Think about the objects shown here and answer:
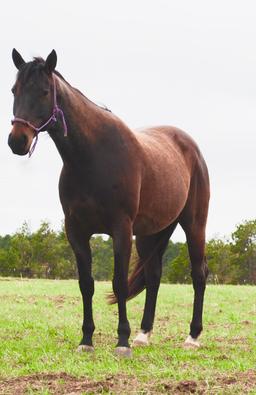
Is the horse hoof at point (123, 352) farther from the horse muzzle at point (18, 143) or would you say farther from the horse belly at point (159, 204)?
the horse muzzle at point (18, 143)

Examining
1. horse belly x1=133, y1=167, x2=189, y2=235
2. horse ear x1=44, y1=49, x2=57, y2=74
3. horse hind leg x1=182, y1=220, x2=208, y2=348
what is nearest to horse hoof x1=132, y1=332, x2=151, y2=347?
horse hind leg x1=182, y1=220, x2=208, y2=348

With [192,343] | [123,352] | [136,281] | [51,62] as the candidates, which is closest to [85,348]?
[123,352]

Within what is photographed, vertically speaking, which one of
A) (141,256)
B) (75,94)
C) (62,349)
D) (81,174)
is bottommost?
(62,349)

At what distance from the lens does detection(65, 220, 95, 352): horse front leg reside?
6.96m

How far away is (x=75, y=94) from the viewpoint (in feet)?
22.2

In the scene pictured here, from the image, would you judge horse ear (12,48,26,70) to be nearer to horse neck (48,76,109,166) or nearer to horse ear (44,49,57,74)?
horse ear (44,49,57,74)

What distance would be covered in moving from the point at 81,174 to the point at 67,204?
1.35 ft

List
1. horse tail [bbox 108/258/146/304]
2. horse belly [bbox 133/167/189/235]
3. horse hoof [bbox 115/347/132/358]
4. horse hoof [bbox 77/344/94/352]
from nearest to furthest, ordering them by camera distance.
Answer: horse hoof [bbox 115/347/132/358] < horse hoof [bbox 77/344/94/352] < horse belly [bbox 133/167/189/235] < horse tail [bbox 108/258/146/304]

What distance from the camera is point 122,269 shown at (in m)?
6.69

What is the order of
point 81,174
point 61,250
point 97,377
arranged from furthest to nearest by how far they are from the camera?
1. point 61,250
2. point 81,174
3. point 97,377

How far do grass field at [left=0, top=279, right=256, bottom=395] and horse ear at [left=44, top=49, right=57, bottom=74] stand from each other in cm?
287

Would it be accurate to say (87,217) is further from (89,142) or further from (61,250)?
(61,250)

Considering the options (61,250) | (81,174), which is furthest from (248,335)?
(61,250)

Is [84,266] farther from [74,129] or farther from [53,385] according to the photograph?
[53,385]
